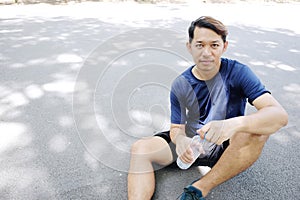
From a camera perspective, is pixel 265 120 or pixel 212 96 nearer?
pixel 265 120

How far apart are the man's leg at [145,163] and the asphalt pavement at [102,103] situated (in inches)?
5.0

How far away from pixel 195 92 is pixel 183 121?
6.7 inches

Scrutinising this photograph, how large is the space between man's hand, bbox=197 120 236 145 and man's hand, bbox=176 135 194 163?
135mm

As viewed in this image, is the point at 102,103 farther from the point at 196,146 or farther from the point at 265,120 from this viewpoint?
the point at 265,120

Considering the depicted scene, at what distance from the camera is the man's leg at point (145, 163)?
132cm

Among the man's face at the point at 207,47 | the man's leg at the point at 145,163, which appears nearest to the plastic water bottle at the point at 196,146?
the man's leg at the point at 145,163

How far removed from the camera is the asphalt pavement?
1.52 meters

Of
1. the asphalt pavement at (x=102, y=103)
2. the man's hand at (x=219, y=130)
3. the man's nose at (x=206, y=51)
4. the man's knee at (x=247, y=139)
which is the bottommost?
the asphalt pavement at (x=102, y=103)

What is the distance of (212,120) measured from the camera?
4.56 ft

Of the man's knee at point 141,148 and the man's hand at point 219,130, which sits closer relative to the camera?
the man's hand at point 219,130

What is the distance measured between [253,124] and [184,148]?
35cm

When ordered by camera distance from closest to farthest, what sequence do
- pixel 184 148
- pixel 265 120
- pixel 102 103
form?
pixel 265 120 → pixel 184 148 → pixel 102 103

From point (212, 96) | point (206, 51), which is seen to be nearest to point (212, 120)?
point (212, 96)

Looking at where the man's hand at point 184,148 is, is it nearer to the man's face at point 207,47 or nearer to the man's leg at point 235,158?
the man's leg at point 235,158
